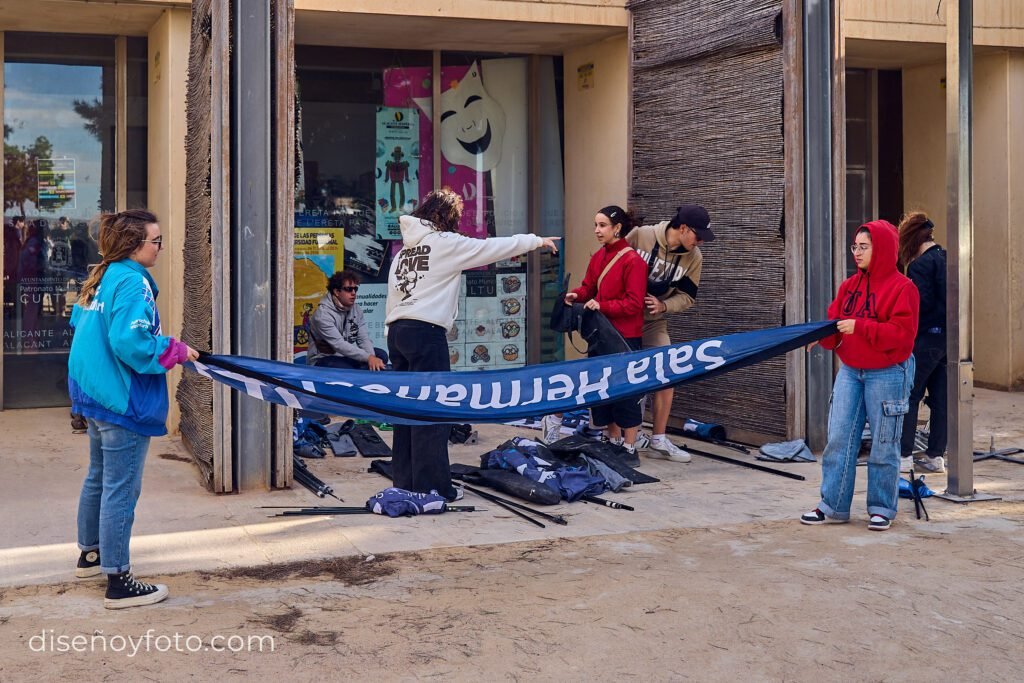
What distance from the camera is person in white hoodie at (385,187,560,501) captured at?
714cm

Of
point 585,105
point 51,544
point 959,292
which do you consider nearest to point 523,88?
point 585,105

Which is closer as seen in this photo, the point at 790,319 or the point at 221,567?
the point at 221,567

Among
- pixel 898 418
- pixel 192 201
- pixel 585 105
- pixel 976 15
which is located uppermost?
pixel 976 15

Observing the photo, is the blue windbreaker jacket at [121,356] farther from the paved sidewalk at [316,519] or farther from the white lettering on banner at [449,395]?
the white lettering on banner at [449,395]

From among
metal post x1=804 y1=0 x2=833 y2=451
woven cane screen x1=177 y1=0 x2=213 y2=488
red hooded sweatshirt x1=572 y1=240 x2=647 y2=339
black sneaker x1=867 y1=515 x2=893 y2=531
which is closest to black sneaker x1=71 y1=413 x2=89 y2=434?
woven cane screen x1=177 y1=0 x2=213 y2=488

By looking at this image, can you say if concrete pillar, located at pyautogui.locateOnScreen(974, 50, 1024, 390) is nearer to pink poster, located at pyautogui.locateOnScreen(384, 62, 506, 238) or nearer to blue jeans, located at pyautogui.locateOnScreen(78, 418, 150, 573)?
pink poster, located at pyautogui.locateOnScreen(384, 62, 506, 238)

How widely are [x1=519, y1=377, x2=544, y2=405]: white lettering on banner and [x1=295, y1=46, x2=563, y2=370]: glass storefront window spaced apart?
474 cm

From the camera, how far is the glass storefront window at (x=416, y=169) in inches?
456

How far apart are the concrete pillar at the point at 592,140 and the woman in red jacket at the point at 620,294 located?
1893 millimetres

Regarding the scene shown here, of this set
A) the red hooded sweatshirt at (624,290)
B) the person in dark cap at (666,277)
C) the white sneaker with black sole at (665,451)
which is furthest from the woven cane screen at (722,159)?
the red hooded sweatshirt at (624,290)

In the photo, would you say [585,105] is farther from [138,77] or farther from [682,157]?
[138,77]

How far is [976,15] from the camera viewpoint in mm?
12477

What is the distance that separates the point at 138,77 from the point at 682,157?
4.93 metres

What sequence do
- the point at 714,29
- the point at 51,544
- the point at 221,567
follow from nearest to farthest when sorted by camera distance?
1. the point at 221,567
2. the point at 51,544
3. the point at 714,29
